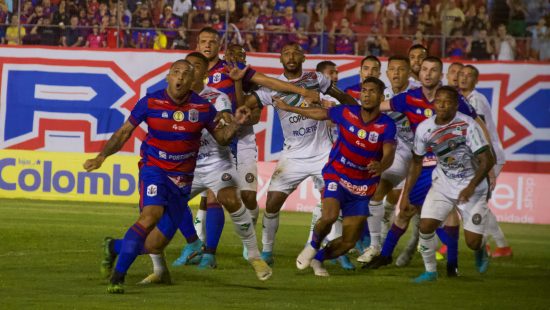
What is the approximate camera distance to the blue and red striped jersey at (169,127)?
10.8 m

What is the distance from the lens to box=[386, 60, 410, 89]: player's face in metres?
14.4

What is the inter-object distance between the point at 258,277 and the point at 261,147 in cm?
1162

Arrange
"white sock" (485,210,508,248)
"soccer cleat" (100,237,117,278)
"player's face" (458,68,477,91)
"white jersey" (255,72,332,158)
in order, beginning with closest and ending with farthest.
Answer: "soccer cleat" (100,237,117,278)
"white jersey" (255,72,332,158)
"player's face" (458,68,477,91)
"white sock" (485,210,508,248)

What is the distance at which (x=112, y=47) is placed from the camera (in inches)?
940

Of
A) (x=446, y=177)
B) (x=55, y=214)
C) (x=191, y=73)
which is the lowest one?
(x=55, y=214)

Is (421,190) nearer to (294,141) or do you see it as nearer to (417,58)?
(294,141)

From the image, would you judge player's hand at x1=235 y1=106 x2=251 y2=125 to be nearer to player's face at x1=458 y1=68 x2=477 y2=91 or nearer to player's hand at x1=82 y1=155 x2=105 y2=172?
player's hand at x1=82 y1=155 x2=105 y2=172

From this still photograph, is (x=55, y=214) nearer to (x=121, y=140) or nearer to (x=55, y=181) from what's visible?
(x=55, y=181)

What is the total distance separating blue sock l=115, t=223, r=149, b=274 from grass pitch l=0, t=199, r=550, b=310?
0.27 metres

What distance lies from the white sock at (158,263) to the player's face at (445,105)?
133 inches

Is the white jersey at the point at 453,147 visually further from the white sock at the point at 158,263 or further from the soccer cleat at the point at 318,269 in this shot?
the white sock at the point at 158,263

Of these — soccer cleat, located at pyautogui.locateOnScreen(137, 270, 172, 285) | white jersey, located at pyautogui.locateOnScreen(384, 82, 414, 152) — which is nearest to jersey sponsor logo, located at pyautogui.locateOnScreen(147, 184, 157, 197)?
soccer cleat, located at pyautogui.locateOnScreen(137, 270, 172, 285)

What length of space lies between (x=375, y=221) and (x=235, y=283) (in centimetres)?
313

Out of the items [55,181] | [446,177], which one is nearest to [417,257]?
[446,177]
